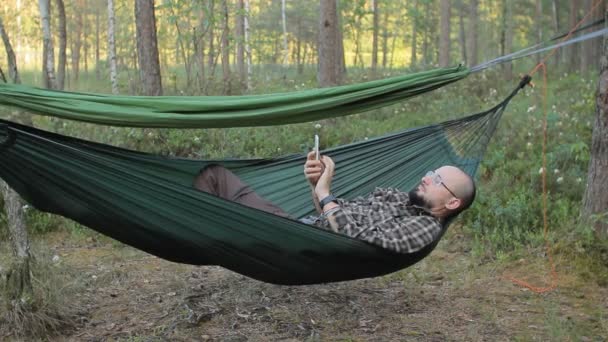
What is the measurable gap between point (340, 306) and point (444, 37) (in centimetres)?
697

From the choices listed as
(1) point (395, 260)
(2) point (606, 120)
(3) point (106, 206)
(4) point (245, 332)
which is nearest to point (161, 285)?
(4) point (245, 332)

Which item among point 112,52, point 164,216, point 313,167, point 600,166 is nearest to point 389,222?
point 313,167

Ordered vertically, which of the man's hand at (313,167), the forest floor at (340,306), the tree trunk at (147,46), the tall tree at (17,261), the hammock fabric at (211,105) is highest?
the tree trunk at (147,46)

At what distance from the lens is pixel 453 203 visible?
80.9 inches

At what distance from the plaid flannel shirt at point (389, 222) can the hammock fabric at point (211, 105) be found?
1.18 feet

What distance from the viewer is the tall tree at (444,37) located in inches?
338

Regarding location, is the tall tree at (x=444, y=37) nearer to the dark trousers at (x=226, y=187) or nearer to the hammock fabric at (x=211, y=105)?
the hammock fabric at (x=211, y=105)

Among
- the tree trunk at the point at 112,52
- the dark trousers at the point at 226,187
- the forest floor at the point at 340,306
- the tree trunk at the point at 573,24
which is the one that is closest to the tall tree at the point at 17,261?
the forest floor at the point at 340,306

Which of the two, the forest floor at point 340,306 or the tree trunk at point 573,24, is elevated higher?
the tree trunk at point 573,24

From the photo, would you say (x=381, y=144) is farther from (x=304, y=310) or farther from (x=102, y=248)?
(x=102, y=248)

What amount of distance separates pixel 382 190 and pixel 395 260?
39 cm

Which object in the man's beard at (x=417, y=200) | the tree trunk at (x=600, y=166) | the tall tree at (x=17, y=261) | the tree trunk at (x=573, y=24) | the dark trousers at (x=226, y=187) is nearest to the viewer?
the man's beard at (x=417, y=200)

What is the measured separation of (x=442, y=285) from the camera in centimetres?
296

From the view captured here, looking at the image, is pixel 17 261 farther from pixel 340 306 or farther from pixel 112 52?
pixel 112 52
